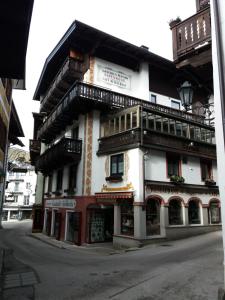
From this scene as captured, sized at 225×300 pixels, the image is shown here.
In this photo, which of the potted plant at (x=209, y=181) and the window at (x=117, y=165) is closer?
the window at (x=117, y=165)

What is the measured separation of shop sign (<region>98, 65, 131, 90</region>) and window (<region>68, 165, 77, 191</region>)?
24.2ft

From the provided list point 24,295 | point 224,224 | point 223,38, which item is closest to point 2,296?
point 24,295

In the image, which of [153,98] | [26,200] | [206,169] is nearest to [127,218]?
[206,169]

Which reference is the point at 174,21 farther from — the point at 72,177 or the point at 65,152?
the point at 72,177

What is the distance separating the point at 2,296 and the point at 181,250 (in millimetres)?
9275

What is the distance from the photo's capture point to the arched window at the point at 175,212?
62.9 feet

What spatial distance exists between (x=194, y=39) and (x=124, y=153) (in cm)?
1313

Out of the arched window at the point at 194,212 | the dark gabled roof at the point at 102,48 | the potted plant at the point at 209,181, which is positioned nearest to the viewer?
the arched window at the point at 194,212

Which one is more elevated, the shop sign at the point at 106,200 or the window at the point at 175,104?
the window at the point at 175,104

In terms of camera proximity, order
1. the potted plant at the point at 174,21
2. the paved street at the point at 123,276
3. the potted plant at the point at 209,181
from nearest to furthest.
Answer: the potted plant at the point at 174,21 < the paved street at the point at 123,276 < the potted plant at the point at 209,181

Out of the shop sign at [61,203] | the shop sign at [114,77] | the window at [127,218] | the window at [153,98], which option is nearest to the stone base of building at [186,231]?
the window at [127,218]

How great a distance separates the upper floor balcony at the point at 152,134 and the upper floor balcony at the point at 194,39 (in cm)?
1147

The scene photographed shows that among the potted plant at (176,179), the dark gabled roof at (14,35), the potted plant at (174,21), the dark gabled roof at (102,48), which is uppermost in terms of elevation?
the dark gabled roof at (102,48)

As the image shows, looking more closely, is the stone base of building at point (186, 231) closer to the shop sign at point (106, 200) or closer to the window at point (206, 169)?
the window at point (206, 169)
